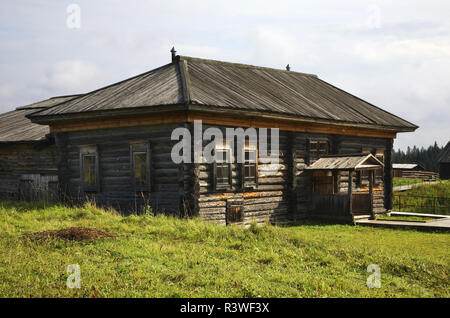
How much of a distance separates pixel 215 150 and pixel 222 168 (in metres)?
0.69

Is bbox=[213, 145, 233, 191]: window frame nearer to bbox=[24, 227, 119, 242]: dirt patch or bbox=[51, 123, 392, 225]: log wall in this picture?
bbox=[51, 123, 392, 225]: log wall

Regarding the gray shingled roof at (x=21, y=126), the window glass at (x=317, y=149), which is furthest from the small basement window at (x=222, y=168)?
the gray shingled roof at (x=21, y=126)

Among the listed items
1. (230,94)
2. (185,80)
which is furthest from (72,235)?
(230,94)

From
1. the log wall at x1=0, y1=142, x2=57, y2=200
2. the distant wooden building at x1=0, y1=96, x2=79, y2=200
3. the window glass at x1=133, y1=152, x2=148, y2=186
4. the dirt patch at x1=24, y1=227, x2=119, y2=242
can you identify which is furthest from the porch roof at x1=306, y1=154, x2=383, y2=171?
the log wall at x1=0, y1=142, x2=57, y2=200

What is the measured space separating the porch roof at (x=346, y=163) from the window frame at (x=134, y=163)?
6.11m

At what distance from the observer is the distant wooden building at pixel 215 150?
14.6 meters

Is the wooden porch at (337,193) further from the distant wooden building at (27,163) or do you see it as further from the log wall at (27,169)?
the log wall at (27,169)

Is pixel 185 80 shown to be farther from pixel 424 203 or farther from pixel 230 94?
pixel 424 203

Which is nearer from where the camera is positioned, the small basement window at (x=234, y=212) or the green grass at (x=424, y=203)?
the small basement window at (x=234, y=212)

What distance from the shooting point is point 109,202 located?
16109 mm

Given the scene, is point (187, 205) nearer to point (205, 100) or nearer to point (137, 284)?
point (205, 100)

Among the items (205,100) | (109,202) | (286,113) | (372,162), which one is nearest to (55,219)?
(109,202)

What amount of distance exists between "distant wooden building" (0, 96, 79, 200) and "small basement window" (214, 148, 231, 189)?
7151 millimetres
